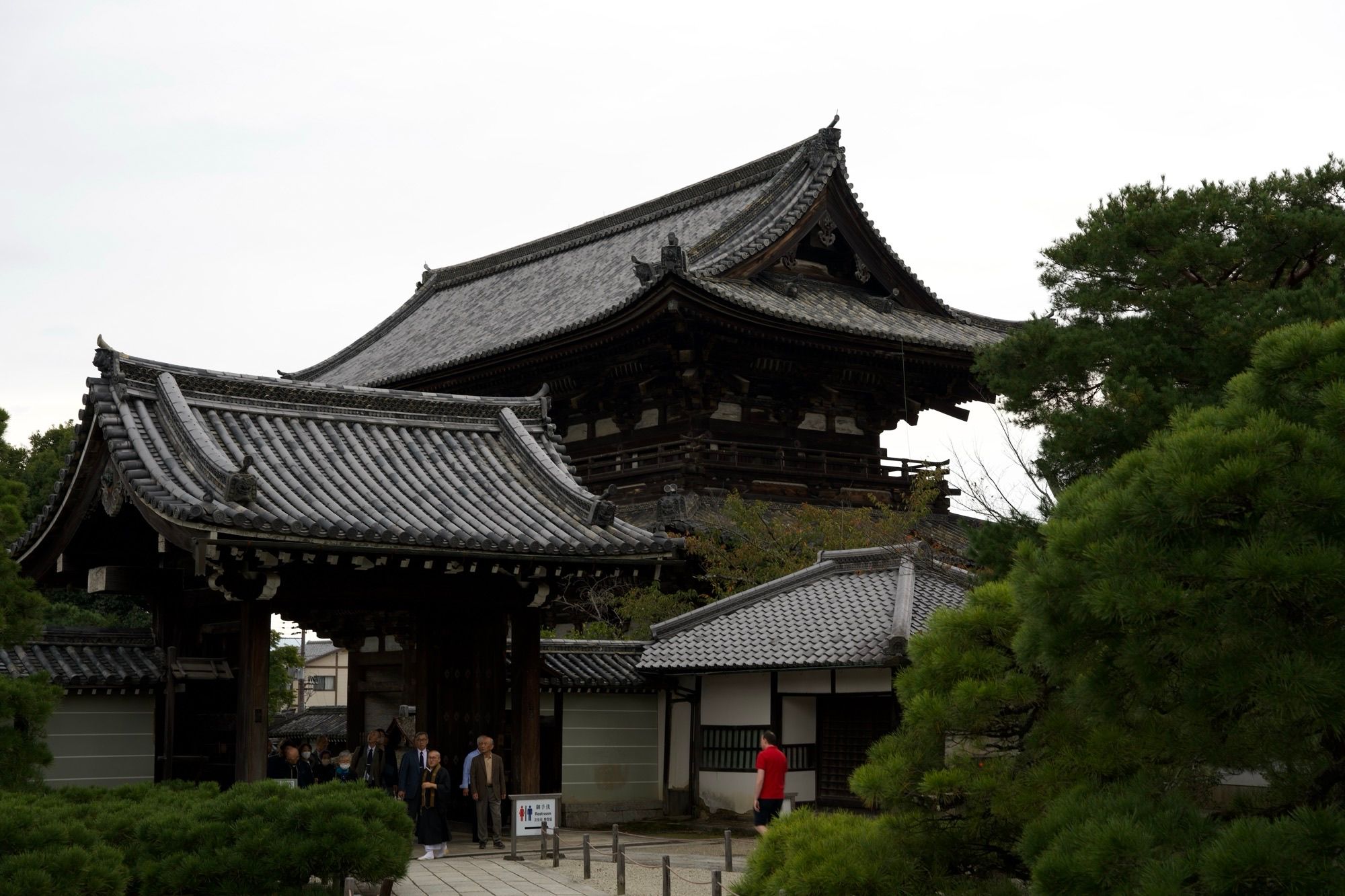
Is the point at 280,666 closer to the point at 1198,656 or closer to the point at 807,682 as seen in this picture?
the point at 807,682

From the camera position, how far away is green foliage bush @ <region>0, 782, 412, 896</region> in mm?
10820

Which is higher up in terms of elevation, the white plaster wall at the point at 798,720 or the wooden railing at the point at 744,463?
the wooden railing at the point at 744,463

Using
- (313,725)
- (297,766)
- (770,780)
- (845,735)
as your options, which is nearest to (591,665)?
(845,735)

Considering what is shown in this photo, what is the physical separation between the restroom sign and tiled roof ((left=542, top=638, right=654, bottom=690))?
3714 millimetres

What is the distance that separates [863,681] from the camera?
18.7 m

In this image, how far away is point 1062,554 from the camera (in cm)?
635

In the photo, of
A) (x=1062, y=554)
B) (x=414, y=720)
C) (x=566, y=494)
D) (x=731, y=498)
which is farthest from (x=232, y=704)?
(x=1062, y=554)

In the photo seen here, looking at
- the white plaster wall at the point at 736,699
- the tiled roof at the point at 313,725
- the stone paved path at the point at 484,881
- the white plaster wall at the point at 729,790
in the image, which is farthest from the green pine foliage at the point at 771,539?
the tiled roof at the point at 313,725

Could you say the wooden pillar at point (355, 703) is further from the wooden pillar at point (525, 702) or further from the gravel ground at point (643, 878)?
the gravel ground at point (643, 878)

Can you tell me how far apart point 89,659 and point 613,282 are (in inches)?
703

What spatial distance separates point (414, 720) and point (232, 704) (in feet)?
7.62

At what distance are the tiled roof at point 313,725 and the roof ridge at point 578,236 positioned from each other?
9820mm

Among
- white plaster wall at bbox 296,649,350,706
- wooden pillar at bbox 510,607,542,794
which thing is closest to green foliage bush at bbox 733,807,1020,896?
wooden pillar at bbox 510,607,542,794

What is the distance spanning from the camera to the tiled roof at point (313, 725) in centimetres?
3950
